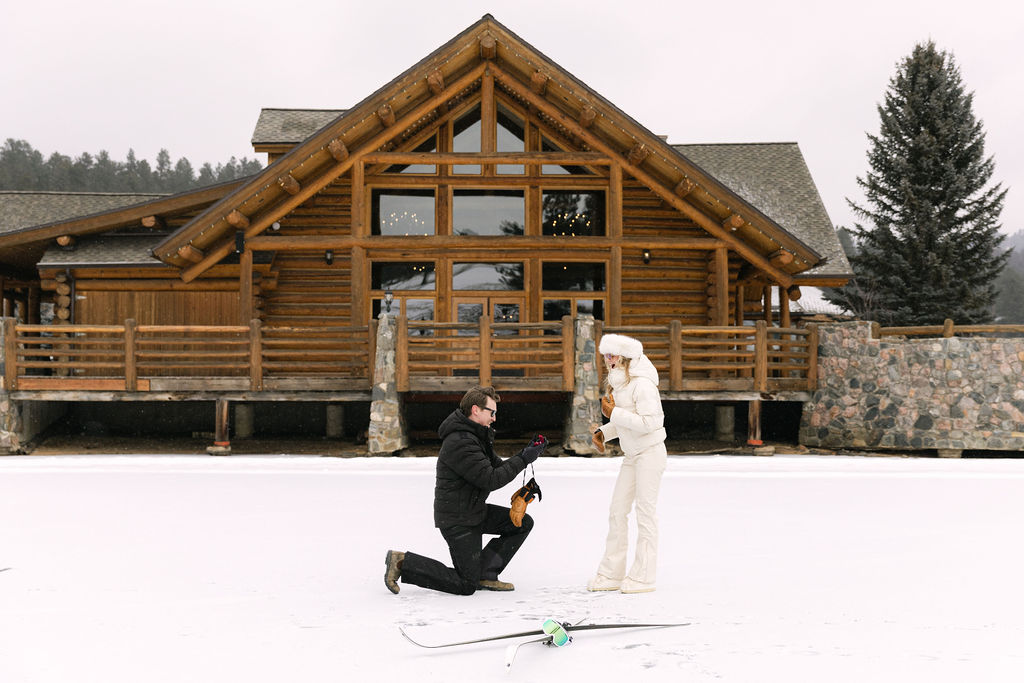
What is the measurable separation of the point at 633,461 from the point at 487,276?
12.1m

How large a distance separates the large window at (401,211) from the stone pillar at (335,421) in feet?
12.7

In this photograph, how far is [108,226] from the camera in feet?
60.9

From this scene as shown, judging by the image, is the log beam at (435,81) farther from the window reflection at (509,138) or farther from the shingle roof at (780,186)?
the shingle roof at (780,186)

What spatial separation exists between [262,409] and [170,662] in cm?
1407

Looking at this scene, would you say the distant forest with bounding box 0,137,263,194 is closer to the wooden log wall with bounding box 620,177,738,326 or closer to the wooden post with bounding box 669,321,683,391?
the wooden log wall with bounding box 620,177,738,326

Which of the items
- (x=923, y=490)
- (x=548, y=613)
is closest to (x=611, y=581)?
(x=548, y=613)

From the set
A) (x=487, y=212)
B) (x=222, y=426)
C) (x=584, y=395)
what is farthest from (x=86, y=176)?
(x=584, y=395)

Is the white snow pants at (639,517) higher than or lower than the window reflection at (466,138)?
lower

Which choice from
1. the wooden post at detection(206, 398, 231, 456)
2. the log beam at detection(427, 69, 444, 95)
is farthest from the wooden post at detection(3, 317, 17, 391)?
the log beam at detection(427, 69, 444, 95)

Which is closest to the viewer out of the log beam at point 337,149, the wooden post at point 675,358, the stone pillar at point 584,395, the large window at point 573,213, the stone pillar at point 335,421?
the stone pillar at point 584,395

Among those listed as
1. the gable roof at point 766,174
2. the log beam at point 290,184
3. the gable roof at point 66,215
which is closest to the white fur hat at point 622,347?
the log beam at point 290,184

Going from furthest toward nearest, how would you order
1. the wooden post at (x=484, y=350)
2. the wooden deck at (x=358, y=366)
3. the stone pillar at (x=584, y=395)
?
the wooden deck at (x=358, y=366) < the wooden post at (x=484, y=350) < the stone pillar at (x=584, y=395)

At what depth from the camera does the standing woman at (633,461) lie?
226 inches

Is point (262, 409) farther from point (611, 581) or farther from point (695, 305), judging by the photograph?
point (611, 581)
